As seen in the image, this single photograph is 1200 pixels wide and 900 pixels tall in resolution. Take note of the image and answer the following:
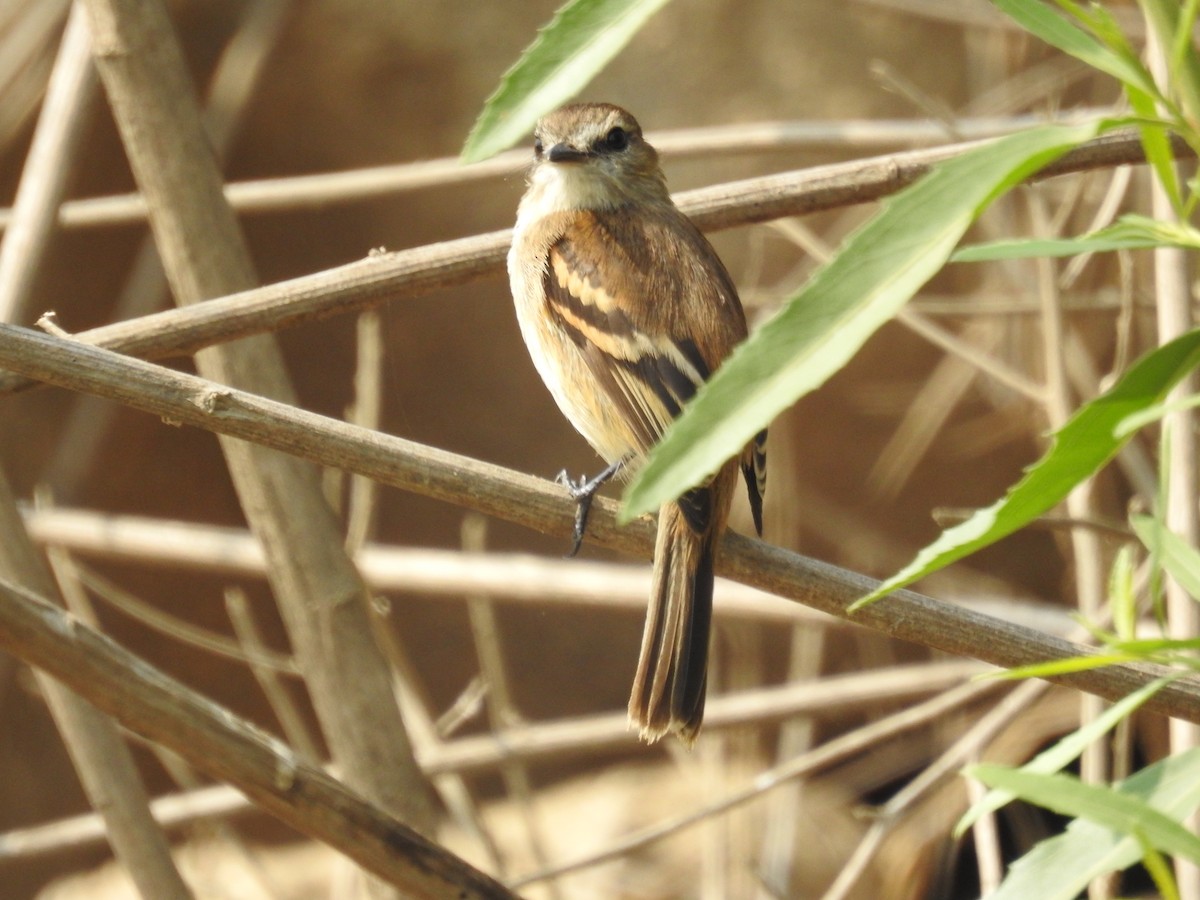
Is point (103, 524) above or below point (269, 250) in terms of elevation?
below

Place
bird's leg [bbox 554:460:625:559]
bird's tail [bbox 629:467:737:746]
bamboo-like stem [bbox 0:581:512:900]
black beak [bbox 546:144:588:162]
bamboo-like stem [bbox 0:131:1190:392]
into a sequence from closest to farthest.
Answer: bamboo-like stem [bbox 0:581:512:900] < bird's leg [bbox 554:460:625:559] < bamboo-like stem [bbox 0:131:1190:392] < bird's tail [bbox 629:467:737:746] < black beak [bbox 546:144:588:162]

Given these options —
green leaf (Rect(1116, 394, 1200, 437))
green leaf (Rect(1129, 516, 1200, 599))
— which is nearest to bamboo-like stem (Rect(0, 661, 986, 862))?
green leaf (Rect(1129, 516, 1200, 599))

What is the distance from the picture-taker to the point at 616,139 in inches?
166

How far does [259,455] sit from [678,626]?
1083 mm

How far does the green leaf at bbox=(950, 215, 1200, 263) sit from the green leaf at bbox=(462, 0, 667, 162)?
458mm

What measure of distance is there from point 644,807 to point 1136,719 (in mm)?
2203

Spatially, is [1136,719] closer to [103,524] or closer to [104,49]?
[103,524]

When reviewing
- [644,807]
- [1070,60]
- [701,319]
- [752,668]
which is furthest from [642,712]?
[1070,60]

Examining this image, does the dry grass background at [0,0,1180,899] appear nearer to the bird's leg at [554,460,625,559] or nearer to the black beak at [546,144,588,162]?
the black beak at [546,144,588,162]

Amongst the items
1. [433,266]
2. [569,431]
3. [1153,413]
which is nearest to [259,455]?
[433,266]

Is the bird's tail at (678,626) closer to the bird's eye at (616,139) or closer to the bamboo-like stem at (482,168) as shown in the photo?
the bamboo-like stem at (482,168)

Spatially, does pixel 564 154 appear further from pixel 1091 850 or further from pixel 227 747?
pixel 1091 850

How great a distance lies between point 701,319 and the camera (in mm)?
3465

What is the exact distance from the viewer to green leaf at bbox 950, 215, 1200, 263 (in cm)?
154
